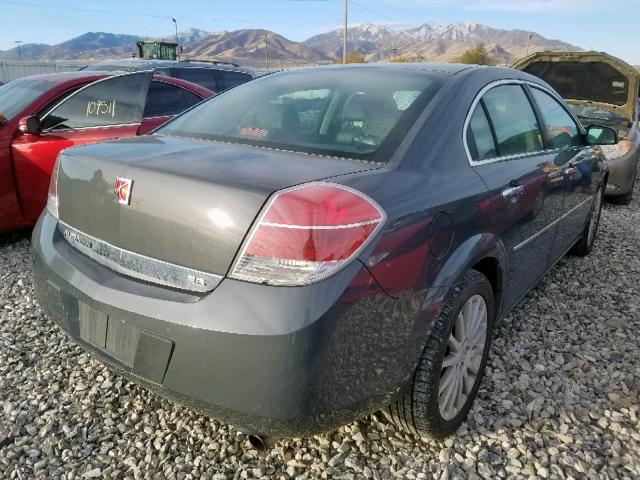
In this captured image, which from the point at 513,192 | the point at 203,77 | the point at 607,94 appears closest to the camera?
the point at 513,192

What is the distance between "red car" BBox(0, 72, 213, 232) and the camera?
4148 mm

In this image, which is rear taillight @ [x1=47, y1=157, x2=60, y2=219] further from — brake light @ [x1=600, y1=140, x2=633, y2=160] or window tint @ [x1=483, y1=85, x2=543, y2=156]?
brake light @ [x1=600, y1=140, x2=633, y2=160]

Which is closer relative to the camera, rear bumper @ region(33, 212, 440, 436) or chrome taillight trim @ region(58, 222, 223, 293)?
rear bumper @ region(33, 212, 440, 436)

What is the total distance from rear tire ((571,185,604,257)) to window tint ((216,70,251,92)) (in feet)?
21.9

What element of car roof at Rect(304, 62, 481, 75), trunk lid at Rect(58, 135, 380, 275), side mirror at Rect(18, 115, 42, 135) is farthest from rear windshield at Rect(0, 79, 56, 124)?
car roof at Rect(304, 62, 481, 75)

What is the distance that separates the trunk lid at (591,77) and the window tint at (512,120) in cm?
515

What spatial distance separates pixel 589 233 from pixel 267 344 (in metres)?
3.91

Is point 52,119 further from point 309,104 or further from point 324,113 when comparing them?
point 324,113

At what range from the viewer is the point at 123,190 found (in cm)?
175

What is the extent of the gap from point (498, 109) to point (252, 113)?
1.22 metres

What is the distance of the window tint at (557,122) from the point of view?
3172 mm

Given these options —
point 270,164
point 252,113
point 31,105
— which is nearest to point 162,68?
point 31,105

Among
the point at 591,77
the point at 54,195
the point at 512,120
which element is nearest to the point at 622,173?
the point at 591,77

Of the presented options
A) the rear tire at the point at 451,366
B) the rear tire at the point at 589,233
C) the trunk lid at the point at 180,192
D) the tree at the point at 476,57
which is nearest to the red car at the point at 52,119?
the trunk lid at the point at 180,192
